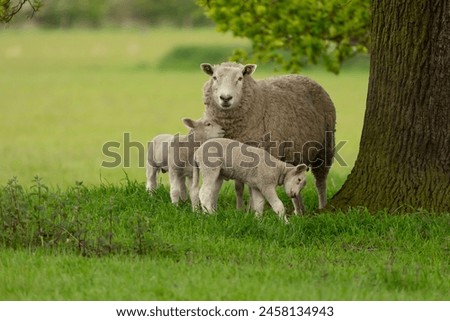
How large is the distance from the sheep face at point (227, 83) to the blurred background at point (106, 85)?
168 centimetres

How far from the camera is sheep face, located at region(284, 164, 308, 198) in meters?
9.48

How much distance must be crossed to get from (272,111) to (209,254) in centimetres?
267

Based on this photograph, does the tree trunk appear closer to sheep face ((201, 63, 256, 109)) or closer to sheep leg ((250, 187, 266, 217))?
sheep leg ((250, 187, 266, 217))

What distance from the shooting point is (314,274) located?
7273 mm

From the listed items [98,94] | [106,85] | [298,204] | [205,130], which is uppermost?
[205,130]

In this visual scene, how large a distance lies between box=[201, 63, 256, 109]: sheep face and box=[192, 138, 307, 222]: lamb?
1.54 feet

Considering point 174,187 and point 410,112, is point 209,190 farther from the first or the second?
point 410,112

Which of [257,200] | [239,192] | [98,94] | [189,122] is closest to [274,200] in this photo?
[257,200]

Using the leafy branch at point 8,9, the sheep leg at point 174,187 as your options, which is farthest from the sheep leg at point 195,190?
the leafy branch at point 8,9

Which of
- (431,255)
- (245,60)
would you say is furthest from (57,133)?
(431,255)

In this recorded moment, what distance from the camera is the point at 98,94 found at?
3819 cm

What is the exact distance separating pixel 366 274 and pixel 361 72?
43.0 metres

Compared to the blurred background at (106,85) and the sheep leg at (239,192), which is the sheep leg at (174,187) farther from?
the blurred background at (106,85)

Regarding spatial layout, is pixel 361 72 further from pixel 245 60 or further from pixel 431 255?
pixel 431 255
